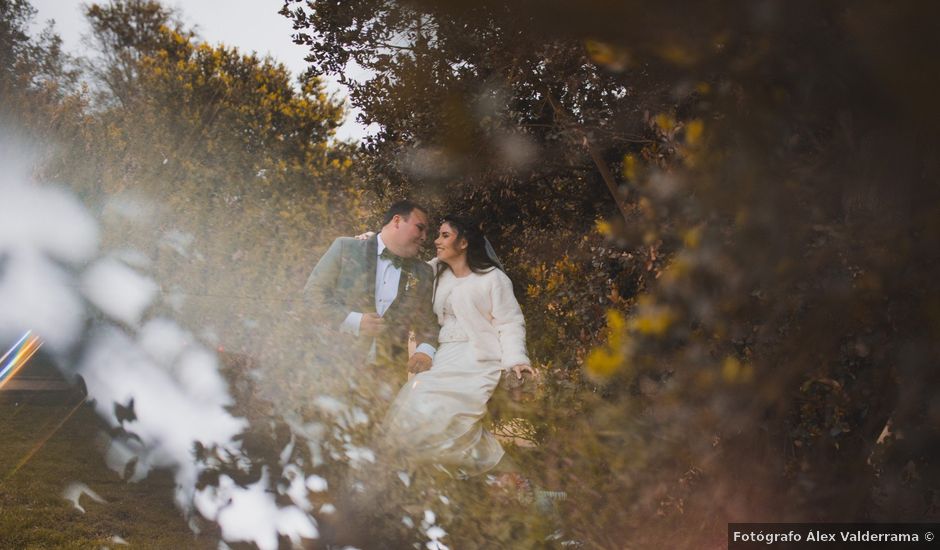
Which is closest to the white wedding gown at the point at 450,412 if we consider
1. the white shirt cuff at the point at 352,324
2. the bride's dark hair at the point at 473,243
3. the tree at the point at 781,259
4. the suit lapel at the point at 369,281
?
the bride's dark hair at the point at 473,243

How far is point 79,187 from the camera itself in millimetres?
9695

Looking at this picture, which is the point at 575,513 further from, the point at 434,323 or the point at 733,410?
the point at 733,410

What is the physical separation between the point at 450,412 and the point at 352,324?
2.81 feet

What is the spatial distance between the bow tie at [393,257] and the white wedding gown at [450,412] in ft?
1.63

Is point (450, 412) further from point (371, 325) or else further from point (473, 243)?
point (473, 243)

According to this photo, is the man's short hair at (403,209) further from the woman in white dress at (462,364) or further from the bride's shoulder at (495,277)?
the bride's shoulder at (495,277)

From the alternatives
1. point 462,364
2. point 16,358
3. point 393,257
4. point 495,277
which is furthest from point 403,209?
point 16,358

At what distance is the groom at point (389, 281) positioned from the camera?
4859 mm

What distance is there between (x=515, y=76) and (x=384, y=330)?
2.34m

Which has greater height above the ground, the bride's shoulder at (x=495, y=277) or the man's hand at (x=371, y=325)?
the bride's shoulder at (x=495, y=277)

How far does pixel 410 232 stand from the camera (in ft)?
16.2

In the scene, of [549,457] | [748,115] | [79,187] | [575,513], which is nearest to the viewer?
[748,115]

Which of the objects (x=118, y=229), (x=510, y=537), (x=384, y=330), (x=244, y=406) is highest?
(x=118, y=229)

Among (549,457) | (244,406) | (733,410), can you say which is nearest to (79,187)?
(244,406)
